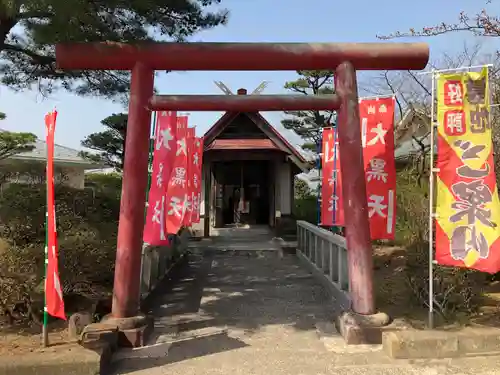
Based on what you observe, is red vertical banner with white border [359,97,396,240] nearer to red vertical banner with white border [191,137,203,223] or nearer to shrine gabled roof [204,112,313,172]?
red vertical banner with white border [191,137,203,223]

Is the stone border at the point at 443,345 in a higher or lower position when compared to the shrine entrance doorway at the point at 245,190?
lower

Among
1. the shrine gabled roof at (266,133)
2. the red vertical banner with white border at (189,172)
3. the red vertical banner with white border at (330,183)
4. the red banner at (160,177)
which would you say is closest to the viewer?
the red banner at (160,177)

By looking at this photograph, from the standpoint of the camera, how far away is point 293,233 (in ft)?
46.1

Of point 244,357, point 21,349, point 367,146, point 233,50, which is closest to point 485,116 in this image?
point 367,146

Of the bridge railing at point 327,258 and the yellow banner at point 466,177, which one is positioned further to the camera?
the bridge railing at point 327,258

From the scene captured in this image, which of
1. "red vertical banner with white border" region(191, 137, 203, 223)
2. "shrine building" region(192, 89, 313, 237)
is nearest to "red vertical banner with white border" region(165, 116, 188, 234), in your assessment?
"red vertical banner with white border" region(191, 137, 203, 223)

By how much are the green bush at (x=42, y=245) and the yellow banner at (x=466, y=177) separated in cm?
478

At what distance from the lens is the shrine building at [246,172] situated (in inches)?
555

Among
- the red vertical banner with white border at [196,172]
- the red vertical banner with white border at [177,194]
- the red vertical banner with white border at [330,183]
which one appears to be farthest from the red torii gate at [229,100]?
the red vertical banner with white border at [196,172]

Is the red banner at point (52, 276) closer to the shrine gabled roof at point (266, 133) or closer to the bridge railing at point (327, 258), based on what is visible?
the bridge railing at point (327, 258)

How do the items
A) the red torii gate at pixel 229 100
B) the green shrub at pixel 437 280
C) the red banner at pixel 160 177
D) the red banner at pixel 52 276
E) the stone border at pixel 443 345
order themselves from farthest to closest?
the red banner at pixel 160 177
the green shrub at pixel 437 280
the red torii gate at pixel 229 100
the stone border at pixel 443 345
the red banner at pixel 52 276

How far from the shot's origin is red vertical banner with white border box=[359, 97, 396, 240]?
6.38 metres

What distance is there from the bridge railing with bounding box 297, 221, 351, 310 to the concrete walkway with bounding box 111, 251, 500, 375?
11.7 inches

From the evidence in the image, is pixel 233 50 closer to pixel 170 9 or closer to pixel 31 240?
pixel 170 9
